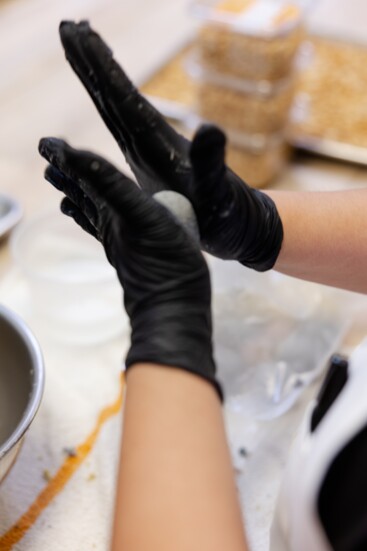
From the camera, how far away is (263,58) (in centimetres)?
106

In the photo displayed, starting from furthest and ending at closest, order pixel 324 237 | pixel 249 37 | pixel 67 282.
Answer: pixel 249 37 → pixel 67 282 → pixel 324 237

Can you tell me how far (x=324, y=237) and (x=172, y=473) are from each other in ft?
0.94

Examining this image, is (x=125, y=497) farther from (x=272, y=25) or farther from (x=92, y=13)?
(x=92, y=13)

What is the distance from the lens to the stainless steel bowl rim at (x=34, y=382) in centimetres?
52

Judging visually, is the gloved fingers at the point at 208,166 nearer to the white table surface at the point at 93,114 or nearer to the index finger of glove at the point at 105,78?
the index finger of glove at the point at 105,78

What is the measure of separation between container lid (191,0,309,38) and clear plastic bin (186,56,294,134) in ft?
0.28

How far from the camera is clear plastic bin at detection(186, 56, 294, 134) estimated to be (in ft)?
3.59

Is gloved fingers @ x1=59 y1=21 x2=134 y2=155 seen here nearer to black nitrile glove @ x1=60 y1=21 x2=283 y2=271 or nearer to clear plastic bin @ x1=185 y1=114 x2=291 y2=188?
black nitrile glove @ x1=60 y1=21 x2=283 y2=271

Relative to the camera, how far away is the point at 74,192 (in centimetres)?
58

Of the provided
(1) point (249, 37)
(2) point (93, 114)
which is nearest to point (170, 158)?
(1) point (249, 37)

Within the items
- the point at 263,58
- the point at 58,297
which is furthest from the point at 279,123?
the point at 58,297

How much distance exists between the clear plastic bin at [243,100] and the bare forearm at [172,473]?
0.69m

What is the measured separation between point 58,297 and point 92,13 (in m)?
1.10

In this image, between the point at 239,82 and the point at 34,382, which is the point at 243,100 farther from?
the point at 34,382
